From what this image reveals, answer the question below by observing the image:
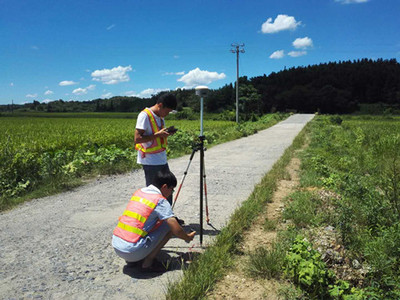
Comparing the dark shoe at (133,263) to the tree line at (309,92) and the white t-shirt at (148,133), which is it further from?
the tree line at (309,92)

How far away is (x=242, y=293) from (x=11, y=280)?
2.34 meters

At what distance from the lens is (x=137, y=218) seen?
2984 millimetres

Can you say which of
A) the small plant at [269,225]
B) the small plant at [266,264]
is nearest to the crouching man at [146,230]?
the small plant at [266,264]

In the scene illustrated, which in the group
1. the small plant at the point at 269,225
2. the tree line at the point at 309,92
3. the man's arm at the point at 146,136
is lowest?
the small plant at the point at 269,225

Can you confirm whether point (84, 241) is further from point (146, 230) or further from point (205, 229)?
point (205, 229)

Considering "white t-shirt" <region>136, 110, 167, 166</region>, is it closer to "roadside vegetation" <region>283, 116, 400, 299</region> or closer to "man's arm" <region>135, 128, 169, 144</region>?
"man's arm" <region>135, 128, 169, 144</region>

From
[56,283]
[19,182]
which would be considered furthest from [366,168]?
[19,182]

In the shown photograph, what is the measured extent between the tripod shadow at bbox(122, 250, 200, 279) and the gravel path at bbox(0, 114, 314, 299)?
0.04 feet

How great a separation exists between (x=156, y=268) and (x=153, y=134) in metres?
1.61

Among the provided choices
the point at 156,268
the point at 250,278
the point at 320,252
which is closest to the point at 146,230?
the point at 156,268

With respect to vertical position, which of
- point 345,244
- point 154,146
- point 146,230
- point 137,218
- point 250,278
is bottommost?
point 250,278

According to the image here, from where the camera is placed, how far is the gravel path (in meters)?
2.86

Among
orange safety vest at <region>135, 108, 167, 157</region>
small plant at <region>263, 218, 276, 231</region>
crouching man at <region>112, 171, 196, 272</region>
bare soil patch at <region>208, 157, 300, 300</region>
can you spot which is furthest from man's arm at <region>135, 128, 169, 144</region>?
small plant at <region>263, 218, 276, 231</region>

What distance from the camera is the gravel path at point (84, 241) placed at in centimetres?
286
